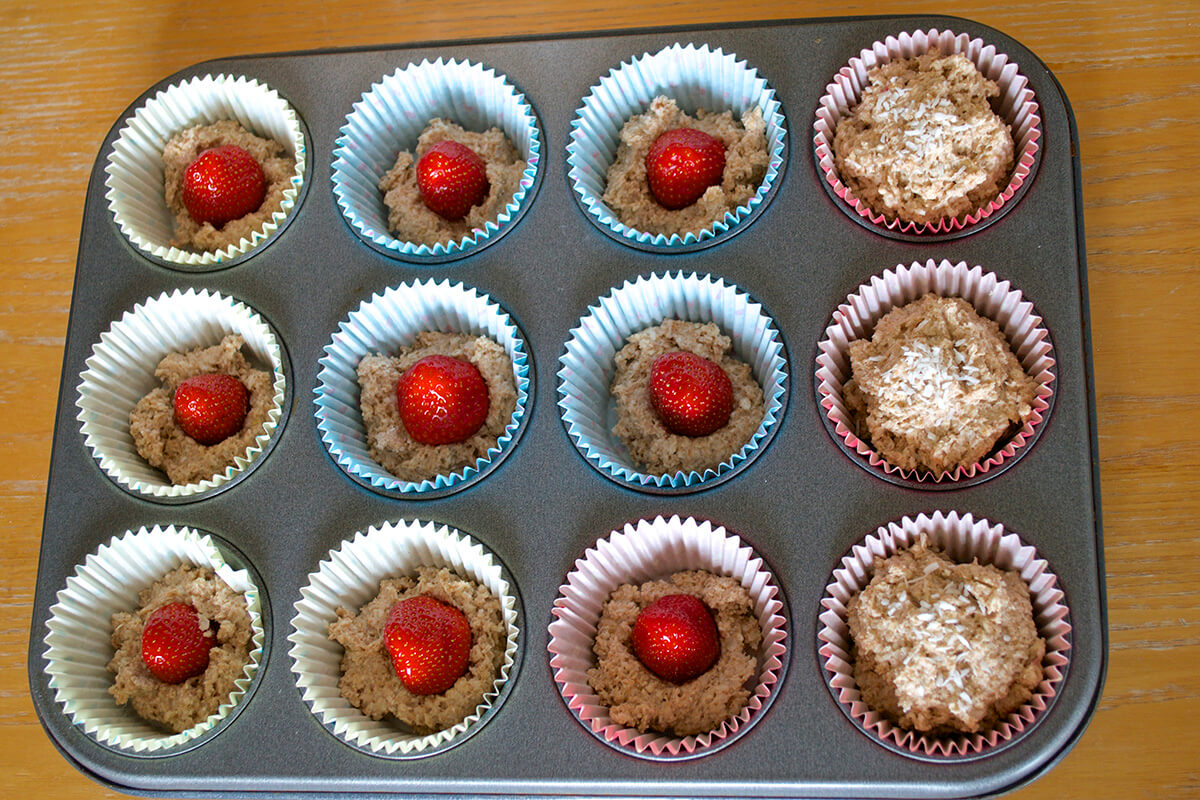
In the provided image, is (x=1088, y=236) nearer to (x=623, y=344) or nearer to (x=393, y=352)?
(x=623, y=344)

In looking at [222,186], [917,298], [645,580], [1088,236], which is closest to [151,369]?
[222,186]

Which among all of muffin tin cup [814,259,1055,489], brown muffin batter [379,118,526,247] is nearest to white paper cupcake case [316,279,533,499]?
brown muffin batter [379,118,526,247]

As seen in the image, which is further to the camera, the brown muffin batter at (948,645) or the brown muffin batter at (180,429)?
the brown muffin batter at (180,429)

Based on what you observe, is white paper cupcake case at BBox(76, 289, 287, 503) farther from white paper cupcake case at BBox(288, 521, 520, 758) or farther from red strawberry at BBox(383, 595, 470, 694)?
red strawberry at BBox(383, 595, 470, 694)

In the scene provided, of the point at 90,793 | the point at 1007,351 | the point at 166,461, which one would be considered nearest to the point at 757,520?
the point at 1007,351

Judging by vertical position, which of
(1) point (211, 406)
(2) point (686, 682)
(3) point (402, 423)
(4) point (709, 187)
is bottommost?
(2) point (686, 682)

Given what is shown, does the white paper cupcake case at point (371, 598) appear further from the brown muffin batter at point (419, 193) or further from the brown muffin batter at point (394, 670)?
the brown muffin batter at point (419, 193)

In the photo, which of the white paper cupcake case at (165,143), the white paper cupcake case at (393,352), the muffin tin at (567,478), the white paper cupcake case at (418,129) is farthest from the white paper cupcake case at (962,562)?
the white paper cupcake case at (165,143)
